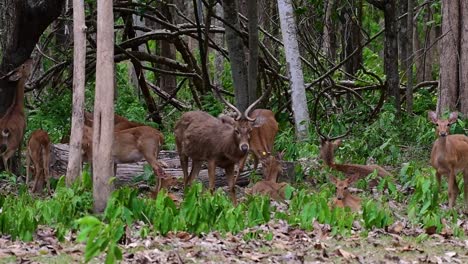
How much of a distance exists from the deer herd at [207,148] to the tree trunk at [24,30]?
8.8 inches

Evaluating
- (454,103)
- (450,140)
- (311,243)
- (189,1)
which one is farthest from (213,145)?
(189,1)

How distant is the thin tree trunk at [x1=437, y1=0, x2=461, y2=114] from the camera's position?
655 inches

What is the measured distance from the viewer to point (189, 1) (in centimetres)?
3183

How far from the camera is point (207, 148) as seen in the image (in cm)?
1278

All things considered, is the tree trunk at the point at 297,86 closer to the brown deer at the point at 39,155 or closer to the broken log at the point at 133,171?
the broken log at the point at 133,171

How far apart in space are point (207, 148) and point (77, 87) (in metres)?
2.98

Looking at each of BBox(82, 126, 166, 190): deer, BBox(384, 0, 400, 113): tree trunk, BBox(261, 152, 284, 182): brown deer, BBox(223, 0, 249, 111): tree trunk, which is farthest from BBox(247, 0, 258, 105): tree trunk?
BBox(384, 0, 400, 113): tree trunk

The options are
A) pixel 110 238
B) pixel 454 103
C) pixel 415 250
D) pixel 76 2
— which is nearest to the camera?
pixel 110 238

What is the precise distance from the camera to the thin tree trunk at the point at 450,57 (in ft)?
54.6

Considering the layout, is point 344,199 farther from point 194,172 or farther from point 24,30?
point 24,30

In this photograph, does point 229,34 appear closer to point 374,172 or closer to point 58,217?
point 374,172

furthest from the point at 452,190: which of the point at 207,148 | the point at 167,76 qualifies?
the point at 167,76

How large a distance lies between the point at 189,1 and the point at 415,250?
24.0 m

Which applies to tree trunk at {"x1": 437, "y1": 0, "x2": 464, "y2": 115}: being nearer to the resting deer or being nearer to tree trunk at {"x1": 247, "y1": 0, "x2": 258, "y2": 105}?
the resting deer
